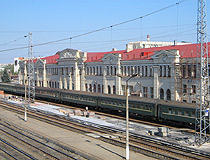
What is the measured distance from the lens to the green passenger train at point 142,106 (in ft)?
104

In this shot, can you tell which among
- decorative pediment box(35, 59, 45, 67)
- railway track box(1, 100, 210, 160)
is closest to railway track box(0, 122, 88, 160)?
railway track box(1, 100, 210, 160)

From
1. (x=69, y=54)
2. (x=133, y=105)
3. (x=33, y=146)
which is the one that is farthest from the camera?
(x=69, y=54)

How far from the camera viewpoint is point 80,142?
2692cm

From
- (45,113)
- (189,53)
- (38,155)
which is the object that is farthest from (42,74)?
(38,155)

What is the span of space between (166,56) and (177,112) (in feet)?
47.8

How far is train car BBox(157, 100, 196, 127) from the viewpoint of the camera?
30.8 metres

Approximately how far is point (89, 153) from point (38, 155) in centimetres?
402

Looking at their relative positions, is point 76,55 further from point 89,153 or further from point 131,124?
point 89,153

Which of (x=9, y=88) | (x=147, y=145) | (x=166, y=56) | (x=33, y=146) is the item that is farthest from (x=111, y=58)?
(x=9, y=88)

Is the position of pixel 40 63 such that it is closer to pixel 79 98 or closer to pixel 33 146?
pixel 79 98

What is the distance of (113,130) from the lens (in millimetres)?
32125

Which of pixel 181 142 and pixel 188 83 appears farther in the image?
pixel 188 83

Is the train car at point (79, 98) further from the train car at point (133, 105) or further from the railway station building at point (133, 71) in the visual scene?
the railway station building at point (133, 71)

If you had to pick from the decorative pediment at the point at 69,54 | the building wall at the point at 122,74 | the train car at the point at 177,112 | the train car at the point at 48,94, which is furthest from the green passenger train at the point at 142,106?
the decorative pediment at the point at 69,54
